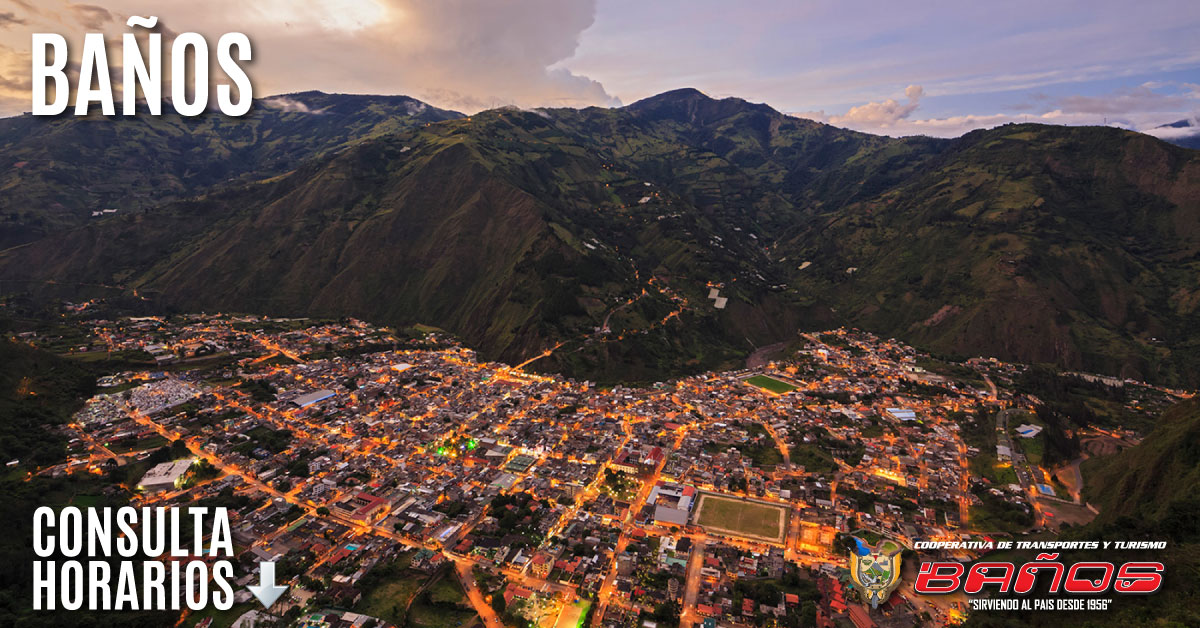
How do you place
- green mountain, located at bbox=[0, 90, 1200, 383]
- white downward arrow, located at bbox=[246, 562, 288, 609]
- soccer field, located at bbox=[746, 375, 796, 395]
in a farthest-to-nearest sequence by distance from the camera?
green mountain, located at bbox=[0, 90, 1200, 383], soccer field, located at bbox=[746, 375, 796, 395], white downward arrow, located at bbox=[246, 562, 288, 609]

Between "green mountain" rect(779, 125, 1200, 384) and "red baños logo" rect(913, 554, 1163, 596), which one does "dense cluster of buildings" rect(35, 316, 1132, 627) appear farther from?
"green mountain" rect(779, 125, 1200, 384)

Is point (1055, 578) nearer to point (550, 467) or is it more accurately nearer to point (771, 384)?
point (550, 467)

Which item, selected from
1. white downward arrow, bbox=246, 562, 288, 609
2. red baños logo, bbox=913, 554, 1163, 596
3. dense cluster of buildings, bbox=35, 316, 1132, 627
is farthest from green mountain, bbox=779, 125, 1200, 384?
white downward arrow, bbox=246, 562, 288, 609

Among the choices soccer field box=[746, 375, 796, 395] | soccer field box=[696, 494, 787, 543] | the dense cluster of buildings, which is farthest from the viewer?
soccer field box=[746, 375, 796, 395]

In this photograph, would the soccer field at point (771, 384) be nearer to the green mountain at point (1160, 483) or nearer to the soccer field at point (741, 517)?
the soccer field at point (741, 517)

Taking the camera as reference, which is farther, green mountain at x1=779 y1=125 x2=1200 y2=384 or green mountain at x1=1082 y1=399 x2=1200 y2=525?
green mountain at x1=779 y1=125 x2=1200 y2=384

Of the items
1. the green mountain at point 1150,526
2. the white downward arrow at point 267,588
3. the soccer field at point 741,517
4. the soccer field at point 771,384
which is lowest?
the white downward arrow at point 267,588

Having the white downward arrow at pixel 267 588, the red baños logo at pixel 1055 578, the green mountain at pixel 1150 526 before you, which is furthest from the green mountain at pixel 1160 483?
the white downward arrow at pixel 267 588

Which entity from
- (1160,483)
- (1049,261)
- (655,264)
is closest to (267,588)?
(1160,483)
